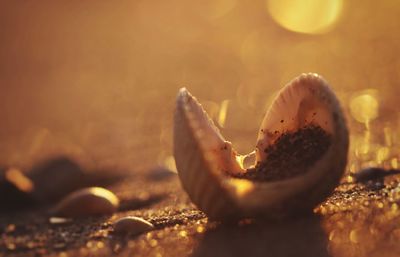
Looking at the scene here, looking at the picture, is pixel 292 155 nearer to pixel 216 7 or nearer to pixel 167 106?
pixel 167 106

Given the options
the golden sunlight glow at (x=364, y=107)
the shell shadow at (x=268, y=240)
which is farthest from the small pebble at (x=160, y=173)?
the shell shadow at (x=268, y=240)

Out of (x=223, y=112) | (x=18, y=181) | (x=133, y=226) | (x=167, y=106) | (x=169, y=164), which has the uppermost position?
(x=167, y=106)

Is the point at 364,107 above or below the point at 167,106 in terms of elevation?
below

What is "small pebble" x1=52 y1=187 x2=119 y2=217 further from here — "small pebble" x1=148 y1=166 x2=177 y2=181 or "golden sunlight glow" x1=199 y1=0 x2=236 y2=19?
"golden sunlight glow" x1=199 y1=0 x2=236 y2=19

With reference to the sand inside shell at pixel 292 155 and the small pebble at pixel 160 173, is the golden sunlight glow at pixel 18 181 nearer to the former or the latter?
the small pebble at pixel 160 173

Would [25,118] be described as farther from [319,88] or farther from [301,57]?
[319,88]

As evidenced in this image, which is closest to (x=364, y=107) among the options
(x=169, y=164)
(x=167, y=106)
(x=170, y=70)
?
(x=169, y=164)

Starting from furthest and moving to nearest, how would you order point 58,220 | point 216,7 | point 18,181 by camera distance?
point 216,7 → point 18,181 → point 58,220
